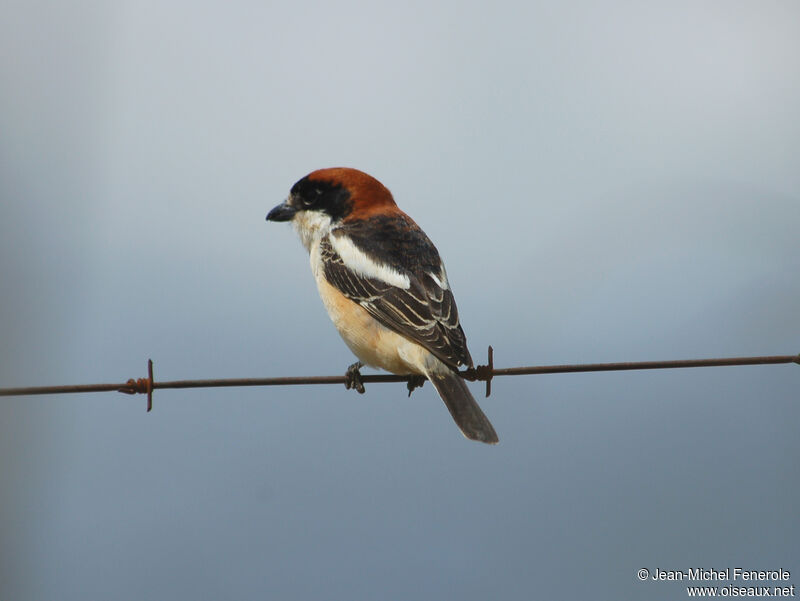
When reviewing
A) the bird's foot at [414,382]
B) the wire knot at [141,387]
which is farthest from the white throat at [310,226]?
the wire knot at [141,387]

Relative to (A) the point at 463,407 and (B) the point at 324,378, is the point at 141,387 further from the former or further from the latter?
(A) the point at 463,407

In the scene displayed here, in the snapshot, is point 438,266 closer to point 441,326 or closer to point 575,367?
point 441,326

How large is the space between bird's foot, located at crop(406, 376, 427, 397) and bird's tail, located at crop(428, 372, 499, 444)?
9.8 inches

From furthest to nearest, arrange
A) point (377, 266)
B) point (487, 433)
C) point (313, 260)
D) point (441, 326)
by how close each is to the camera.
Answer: point (313, 260), point (377, 266), point (441, 326), point (487, 433)

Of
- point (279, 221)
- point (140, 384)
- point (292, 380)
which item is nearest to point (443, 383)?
point (292, 380)

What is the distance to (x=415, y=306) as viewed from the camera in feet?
14.1

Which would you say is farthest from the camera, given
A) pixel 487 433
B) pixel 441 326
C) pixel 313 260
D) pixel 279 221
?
pixel 279 221

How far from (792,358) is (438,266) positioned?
74.2 inches

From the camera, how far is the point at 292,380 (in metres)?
3.20

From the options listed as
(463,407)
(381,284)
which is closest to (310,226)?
(381,284)

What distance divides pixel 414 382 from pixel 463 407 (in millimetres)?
530

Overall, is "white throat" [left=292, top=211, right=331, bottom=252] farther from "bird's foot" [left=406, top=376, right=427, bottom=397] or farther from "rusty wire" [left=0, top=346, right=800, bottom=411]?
"rusty wire" [left=0, top=346, right=800, bottom=411]

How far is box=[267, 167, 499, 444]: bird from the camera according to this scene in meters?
4.11

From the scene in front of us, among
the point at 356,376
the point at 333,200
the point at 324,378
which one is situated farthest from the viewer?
the point at 333,200
